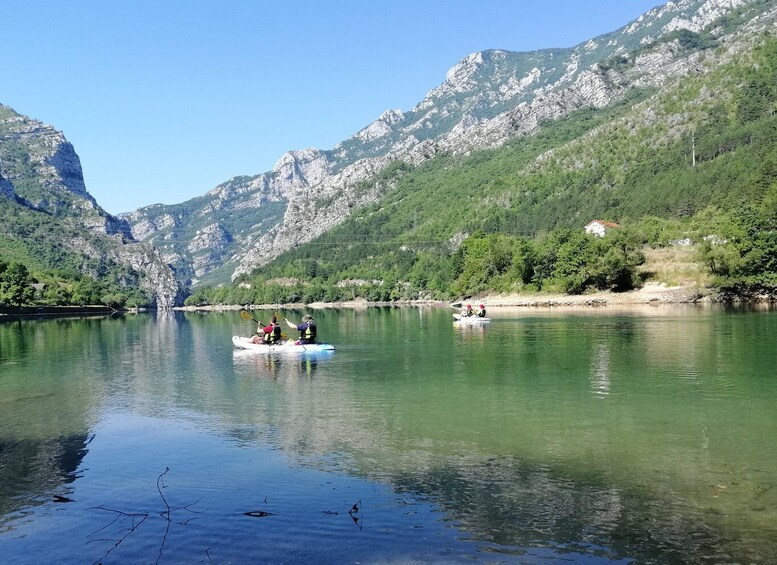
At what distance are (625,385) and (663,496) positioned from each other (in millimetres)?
17939

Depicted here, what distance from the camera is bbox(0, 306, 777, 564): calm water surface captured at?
1510cm

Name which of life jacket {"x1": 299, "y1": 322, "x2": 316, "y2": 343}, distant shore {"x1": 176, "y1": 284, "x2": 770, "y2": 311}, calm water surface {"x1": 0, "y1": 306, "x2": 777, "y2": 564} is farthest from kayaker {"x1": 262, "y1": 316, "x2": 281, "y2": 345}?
distant shore {"x1": 176, "y1": 284, "x2": 770, "y2": 311}

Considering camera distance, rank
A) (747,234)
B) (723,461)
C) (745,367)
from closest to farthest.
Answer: (723,461)
(745,367)
(747,234)

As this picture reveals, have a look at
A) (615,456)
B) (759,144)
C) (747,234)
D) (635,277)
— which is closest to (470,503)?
(615,456)

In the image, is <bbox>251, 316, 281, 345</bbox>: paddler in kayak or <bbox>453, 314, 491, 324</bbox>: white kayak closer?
<bbox>251, 316, 281, 345</bbox>: paddler in kayak

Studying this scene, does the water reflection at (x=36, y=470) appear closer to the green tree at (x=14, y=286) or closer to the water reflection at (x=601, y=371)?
the water reflection at (x=601, y=371)

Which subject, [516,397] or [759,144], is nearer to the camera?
[516,397]

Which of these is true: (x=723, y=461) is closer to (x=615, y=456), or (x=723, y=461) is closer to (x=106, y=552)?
(x=615, y=456)

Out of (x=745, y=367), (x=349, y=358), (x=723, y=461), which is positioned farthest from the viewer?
(x=349, y=358)

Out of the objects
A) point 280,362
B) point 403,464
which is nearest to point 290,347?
point 280,362

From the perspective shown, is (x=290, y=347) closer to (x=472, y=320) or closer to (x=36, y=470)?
(x=36, y=470)

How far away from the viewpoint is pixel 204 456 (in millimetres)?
23406

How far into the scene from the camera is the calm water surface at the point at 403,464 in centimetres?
1510

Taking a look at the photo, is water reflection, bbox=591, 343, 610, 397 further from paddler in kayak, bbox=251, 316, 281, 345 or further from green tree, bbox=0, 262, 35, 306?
green tree, bbox=0, 262, 35, 306
